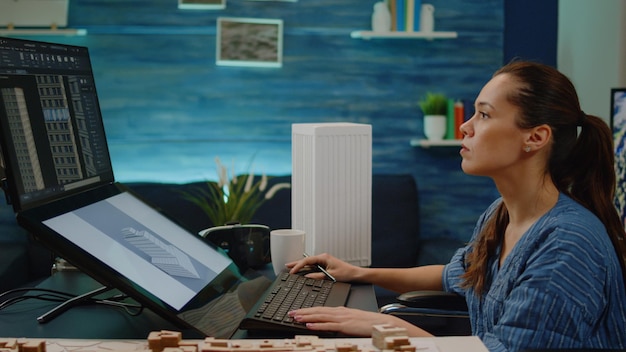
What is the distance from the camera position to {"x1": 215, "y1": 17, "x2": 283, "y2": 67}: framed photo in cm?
423

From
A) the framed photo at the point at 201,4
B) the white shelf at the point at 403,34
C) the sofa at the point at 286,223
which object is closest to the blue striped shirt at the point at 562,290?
the sofa at the point at 286,223

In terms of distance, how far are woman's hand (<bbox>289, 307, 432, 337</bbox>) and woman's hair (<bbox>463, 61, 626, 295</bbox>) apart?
22.7 inches

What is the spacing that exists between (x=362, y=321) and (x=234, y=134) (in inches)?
116

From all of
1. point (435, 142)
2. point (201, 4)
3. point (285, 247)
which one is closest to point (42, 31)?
point (201, 4)

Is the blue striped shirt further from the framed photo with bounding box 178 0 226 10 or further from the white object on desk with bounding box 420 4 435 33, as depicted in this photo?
the framed photo with bounding box 178 0 226 10

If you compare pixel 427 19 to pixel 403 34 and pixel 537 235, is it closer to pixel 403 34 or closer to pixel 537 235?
pixel 403 34

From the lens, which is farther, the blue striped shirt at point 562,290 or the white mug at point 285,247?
the white mug at point 285,247

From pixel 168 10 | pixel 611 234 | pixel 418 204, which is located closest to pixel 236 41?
pixel 168 10

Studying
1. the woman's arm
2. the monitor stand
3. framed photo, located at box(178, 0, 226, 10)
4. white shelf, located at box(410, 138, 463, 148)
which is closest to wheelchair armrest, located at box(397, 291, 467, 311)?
the woman's arm

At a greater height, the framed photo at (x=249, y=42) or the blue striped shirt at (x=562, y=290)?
the framed photo at (x=249, y=42)

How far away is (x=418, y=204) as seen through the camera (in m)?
4.29

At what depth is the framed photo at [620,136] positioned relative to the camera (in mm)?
3020

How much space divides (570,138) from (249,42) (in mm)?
2724

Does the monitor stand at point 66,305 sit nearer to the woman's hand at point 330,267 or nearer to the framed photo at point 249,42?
the woman's hand at point 330,267
